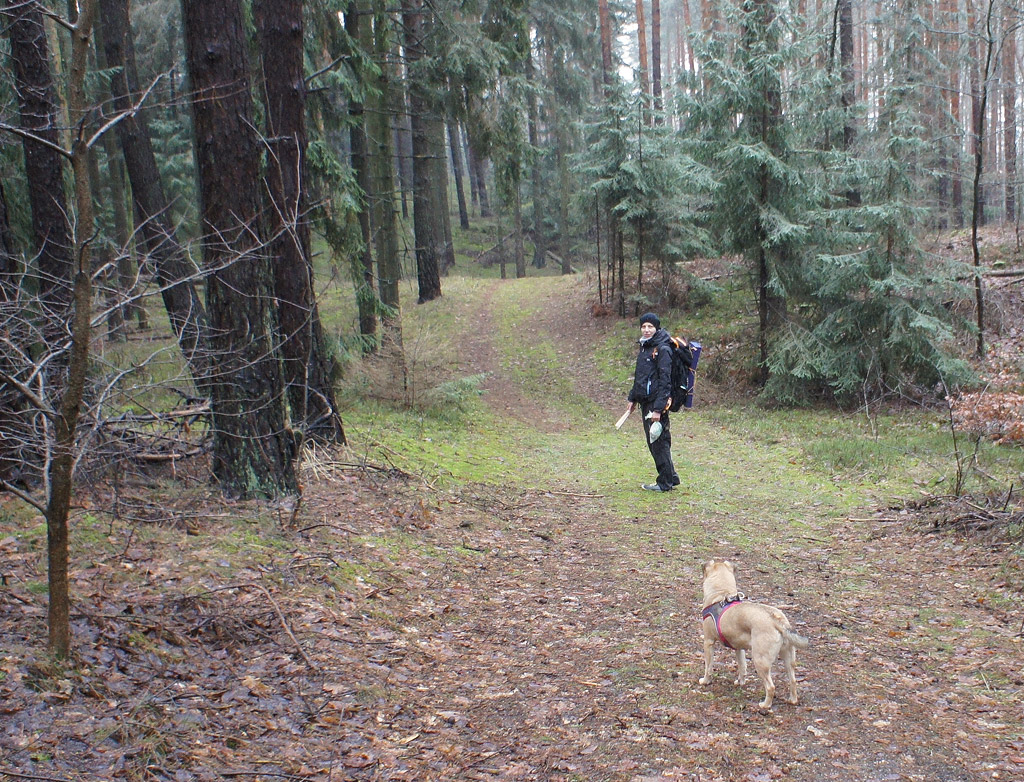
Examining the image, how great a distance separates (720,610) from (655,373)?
15.6 ft

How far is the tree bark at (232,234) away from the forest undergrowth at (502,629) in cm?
46

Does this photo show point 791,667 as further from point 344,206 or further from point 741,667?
point 344,206

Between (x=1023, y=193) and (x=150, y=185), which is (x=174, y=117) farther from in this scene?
(x=1023, y=193)

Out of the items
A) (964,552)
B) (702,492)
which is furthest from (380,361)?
(964,552)

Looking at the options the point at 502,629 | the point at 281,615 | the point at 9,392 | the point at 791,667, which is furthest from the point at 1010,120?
the point at 9,392

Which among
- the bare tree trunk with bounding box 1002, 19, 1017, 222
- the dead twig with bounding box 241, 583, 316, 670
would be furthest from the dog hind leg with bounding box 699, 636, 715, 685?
the bare tree trunk with bounding box 1002, 19, 1017, 222

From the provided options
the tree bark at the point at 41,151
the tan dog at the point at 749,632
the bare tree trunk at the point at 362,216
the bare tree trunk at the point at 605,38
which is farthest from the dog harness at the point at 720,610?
the bare tree trunk at the point at 605,38

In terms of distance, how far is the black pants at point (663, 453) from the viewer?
28.1ft

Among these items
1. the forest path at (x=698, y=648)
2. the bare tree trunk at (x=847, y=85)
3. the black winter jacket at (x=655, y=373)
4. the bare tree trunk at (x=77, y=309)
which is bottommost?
the forest path at (x=698, y=648)

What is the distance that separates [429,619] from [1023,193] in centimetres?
2358

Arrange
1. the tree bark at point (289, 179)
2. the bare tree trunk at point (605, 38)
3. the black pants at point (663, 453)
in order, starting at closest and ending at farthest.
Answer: the tree bark at point (289, 179), the black pants at point (663, 453), the bare tree trunk at point (605, 38)

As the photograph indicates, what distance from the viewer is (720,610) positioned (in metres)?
3.94

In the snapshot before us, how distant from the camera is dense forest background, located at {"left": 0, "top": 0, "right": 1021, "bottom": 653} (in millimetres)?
4395

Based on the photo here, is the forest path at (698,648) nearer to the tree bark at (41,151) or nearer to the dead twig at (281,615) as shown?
the dead twig at (281,615)
